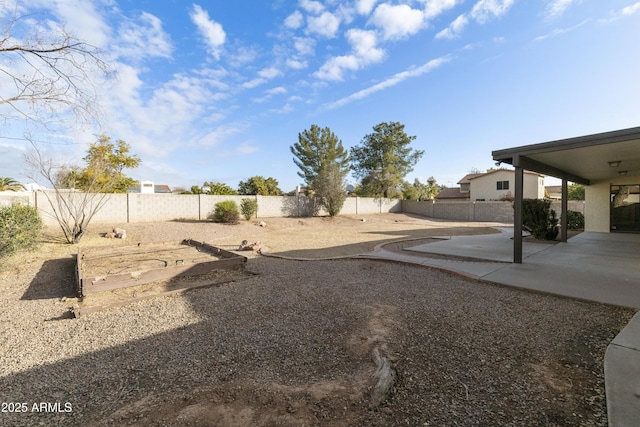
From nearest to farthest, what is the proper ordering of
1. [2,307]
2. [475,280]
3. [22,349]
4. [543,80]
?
[22,349], [2,307], [475,280], [543,80]

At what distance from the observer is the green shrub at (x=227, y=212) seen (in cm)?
1455

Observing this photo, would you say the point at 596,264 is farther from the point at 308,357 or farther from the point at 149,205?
the point at 149,205

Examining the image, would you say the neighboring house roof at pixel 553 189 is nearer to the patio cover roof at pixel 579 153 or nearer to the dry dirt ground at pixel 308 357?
the patio cover roof at pixel 579 153

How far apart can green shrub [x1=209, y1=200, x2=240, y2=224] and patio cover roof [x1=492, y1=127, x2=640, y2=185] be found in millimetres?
12100

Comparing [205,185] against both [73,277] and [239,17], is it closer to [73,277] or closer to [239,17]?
[239,17]

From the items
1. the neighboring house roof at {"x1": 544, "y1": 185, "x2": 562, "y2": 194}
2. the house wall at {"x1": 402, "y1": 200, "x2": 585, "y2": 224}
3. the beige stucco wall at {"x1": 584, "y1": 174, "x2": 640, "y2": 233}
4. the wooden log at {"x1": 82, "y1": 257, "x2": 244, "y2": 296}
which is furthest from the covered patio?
the neighboring house roof at {"x1": 544, "y1": 185, "x2": 562, "y2": 194}

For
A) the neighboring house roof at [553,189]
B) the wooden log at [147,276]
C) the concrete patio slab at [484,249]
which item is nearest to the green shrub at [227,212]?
the wooden log at [147,276]

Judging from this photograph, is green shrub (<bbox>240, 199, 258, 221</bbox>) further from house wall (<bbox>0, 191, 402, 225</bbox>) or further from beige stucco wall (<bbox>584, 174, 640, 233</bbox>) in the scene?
beige stucco wall (<bbox>584, 174, 640, 233</bbox>)

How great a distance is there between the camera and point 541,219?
9883 millimetres

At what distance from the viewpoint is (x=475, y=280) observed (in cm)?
516

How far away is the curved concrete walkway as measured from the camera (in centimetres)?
210

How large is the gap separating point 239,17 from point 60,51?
254 inches

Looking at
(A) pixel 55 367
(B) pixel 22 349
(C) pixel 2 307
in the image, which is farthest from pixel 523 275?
(C) pixel 2 307

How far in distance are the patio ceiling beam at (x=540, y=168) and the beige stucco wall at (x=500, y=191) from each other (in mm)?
17508
